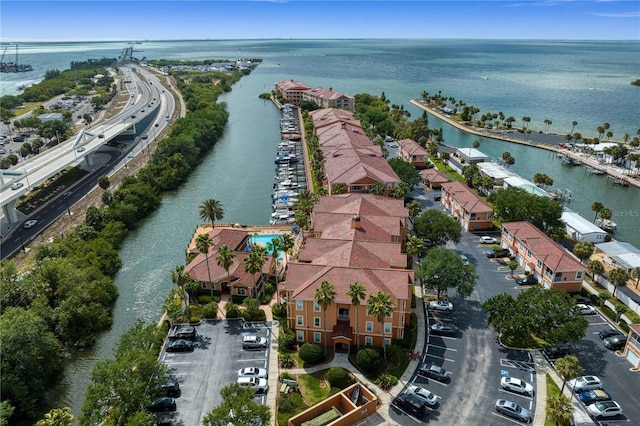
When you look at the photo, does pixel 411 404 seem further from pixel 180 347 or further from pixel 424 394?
pixel 180 347

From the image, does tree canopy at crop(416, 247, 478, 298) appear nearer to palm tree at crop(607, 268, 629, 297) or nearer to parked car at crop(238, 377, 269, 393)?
palm tree at crop(607, 268, 629, 297)

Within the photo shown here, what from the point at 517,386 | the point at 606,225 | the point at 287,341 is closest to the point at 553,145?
the point at 606,225

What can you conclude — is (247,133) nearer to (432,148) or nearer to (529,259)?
(432,148)

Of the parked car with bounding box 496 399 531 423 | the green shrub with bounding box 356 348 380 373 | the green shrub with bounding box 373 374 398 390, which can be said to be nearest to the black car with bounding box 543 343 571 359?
the parked car with bounding box 496 399 531 423

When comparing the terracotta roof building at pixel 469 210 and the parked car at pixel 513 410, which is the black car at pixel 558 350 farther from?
the terracotta roof building at pixel 469 210

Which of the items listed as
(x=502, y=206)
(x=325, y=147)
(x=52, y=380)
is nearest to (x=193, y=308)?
(x=52, y=380)

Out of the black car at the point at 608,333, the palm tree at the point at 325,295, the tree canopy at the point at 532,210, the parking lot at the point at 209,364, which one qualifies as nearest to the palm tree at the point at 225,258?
the parking lot at the point at 209,364
